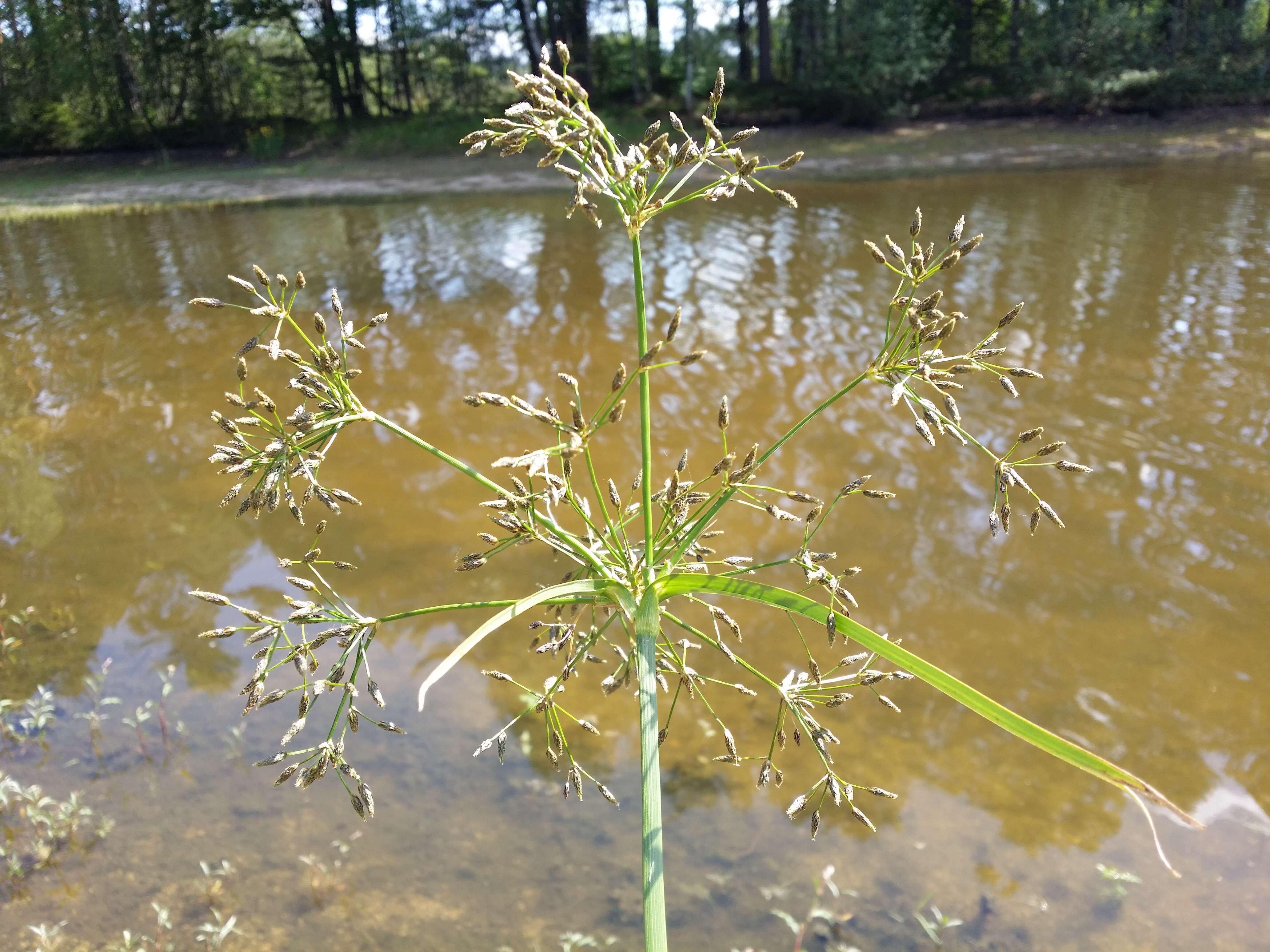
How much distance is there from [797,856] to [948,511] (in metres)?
2.45

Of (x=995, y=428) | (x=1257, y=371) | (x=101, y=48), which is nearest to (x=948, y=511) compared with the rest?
(x=995, y=428)

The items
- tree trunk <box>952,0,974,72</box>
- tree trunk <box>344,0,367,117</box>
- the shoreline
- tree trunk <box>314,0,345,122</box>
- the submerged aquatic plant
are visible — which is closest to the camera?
the submerged aquatic plant

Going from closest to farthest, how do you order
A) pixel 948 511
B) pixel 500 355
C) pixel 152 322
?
pixel 948 511
pixel 500 355
pixel 152 322

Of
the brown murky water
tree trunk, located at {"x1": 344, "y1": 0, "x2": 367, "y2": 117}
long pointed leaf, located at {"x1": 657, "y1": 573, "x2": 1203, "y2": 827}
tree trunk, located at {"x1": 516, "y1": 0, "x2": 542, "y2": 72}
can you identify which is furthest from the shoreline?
long pointed leaf, located at {"x1": 657, "y1": 573, "x2": 1203, "y2": 827}

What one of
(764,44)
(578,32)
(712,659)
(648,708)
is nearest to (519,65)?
(578,32)

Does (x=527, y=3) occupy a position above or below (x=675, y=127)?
above

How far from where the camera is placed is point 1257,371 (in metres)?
6.43

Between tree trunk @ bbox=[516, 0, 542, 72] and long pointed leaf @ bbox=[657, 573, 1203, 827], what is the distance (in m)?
23.2

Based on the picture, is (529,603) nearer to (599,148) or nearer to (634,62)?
(599,148)

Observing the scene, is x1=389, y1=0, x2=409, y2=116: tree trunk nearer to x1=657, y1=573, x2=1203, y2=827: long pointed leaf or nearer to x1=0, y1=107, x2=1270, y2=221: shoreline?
x1=0, y1=107, x2=1270, y2=221: shoreline

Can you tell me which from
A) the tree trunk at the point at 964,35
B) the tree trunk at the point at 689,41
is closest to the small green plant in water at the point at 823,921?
the tree trunk at the point at 689,41

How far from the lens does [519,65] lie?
1109 inches

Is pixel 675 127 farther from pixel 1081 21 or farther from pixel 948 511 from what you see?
pixel 1081 21

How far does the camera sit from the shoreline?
18.5 metres
